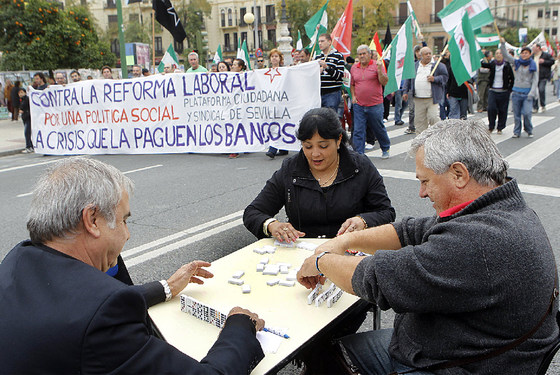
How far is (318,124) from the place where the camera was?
326 centimetres

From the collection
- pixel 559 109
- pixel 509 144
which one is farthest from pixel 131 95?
pixel 559 109

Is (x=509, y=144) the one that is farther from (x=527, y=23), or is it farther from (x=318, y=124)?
(x=527, y=23)

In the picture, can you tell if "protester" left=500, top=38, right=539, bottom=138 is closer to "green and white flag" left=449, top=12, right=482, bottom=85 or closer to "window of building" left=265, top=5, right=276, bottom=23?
"green and white flag" left=449, top=12, right=482, bottom=85

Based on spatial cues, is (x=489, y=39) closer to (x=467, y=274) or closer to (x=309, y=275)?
(x=309, y=275)

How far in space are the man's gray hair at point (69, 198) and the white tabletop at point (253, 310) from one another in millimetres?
582

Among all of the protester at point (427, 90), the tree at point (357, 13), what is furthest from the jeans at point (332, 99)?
the tree at point (357, 13)

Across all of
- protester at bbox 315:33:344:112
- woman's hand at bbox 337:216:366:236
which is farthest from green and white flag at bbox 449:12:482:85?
woman's hand at bbox 337:216:366:236

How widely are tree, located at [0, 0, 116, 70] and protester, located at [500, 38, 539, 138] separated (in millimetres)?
17034

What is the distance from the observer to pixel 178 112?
422 inches

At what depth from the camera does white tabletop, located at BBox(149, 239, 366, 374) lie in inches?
73.6

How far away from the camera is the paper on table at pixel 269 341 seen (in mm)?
1829

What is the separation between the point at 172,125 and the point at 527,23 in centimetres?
10584

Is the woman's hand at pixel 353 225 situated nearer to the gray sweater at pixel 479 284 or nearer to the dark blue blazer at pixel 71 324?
the gray sweater at pixel 479 284

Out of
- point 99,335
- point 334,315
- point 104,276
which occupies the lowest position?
point 334,315
